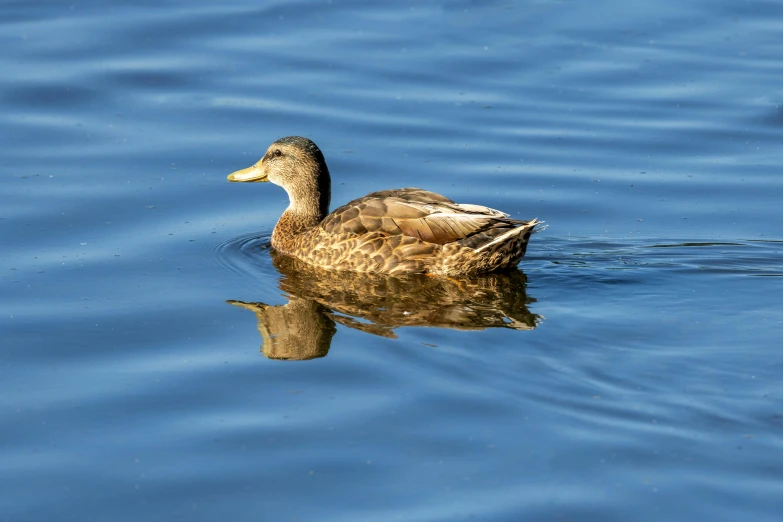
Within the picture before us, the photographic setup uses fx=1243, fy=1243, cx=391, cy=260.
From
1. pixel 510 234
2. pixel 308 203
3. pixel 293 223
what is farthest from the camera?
pixel 308 203

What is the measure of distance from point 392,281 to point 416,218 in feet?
1.81

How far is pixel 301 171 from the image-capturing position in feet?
36.1

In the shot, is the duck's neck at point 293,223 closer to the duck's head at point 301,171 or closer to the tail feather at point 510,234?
the duck's head at point 301,171

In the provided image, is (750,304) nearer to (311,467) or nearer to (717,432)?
(717,432)

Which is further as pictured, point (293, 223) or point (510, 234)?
point (293, 223)

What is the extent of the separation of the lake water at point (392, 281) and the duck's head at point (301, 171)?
0.48m

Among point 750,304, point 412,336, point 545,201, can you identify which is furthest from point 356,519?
point 545,201

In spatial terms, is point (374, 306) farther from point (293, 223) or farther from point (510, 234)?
point (293, 223)

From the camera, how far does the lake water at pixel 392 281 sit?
6484 millimetres

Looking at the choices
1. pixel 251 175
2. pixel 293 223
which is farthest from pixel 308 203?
pixel 251 175

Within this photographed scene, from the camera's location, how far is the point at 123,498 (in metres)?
6.35

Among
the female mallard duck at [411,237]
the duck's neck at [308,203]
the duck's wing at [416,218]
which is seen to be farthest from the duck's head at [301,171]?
the duck's wing at [416,218]

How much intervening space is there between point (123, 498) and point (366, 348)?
2.28 metres

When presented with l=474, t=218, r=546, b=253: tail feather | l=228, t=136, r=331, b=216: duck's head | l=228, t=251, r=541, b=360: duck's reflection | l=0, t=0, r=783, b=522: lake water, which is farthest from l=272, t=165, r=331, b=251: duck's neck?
l=474, t=218, r=546, b=253: tail feather
